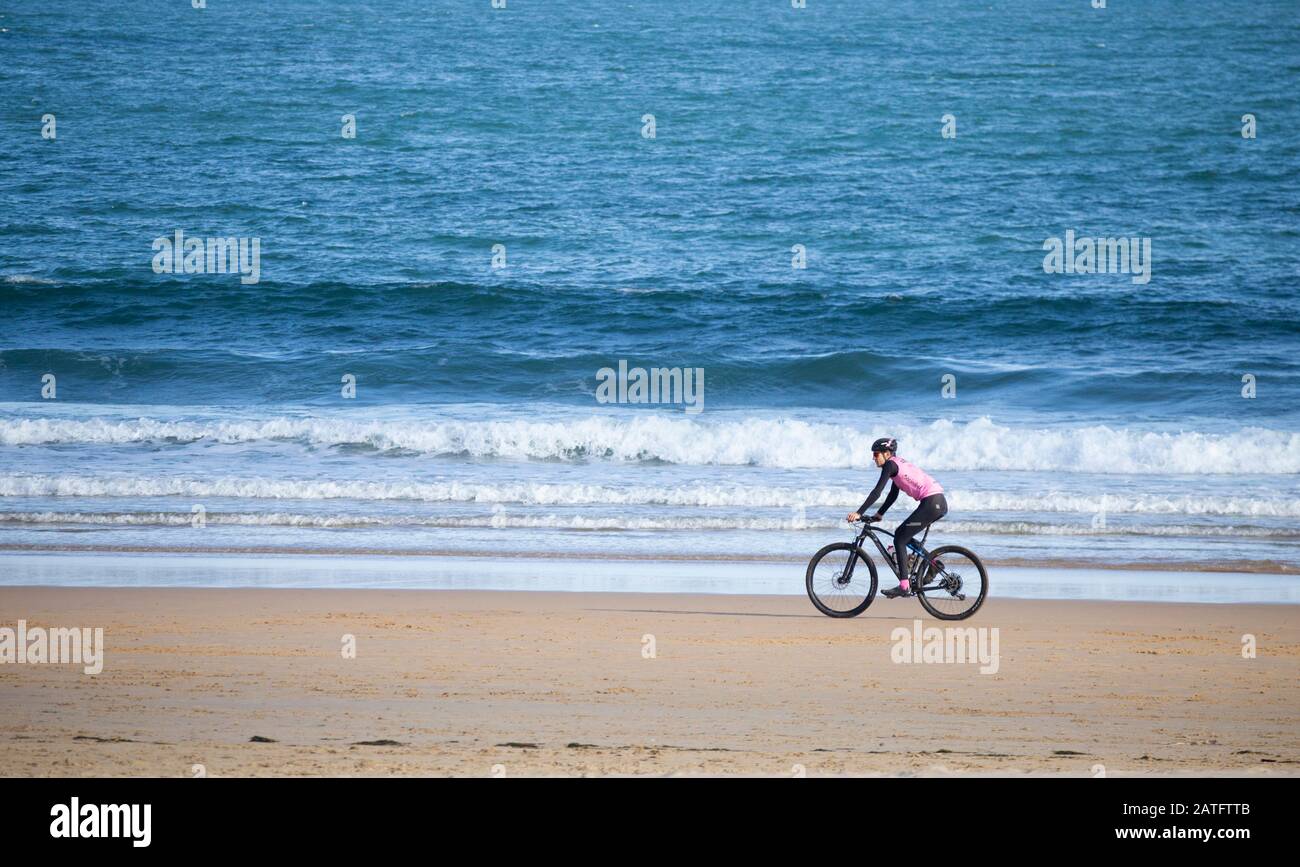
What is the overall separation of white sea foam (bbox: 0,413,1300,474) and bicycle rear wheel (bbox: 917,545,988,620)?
683cm

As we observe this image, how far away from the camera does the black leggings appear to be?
31.0 ft

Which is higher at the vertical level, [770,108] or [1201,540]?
[770,108]

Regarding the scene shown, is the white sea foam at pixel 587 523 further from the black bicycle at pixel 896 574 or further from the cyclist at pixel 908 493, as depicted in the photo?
the cyclist at pixel 908 493

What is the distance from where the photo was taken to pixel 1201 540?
1263 cm

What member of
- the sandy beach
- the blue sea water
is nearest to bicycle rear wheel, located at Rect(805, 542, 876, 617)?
the sandy beach

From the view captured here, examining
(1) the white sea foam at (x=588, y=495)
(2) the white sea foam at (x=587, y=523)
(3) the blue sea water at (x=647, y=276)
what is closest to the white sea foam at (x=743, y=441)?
(3) the blue sea water at (x=647, y=276)

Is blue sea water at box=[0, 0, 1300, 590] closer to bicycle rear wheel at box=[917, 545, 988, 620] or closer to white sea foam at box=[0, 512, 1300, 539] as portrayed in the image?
white sea foam at box=[0, 512, 1300, 539]

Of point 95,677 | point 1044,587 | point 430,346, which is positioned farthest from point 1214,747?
point 430,346

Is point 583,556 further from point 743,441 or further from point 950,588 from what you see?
point 743,441

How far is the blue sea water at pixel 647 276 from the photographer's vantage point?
14406 millimetres

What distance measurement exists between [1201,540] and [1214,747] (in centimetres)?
714
